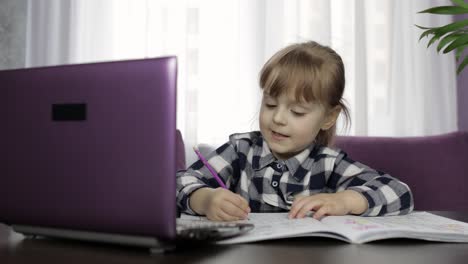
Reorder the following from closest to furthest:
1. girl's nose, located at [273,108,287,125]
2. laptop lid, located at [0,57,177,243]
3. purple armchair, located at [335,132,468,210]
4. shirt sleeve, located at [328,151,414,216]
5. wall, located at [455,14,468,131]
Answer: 1. laptop lid, located at [0,57,177,243]
2. shirt sleeve, located at [328,151,414,216]
3. girl's nose, located at [273,108,287,125]
4. purple armchair, located at [335,132,468,210]
5. wall, located at [455,14,468,131]

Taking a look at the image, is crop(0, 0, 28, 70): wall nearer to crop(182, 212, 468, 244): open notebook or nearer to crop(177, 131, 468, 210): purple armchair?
crop(177, 131, 468, 210): purple armchair

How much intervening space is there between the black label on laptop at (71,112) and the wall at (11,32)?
2.52 m

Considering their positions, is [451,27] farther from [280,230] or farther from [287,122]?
[280,230]

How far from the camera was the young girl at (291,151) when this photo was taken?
1173 millimetres

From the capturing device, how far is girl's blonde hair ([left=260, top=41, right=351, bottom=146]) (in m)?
1.19

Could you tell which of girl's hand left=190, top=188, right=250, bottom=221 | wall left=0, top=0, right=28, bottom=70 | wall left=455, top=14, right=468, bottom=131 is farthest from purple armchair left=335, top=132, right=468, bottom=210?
wall left=0, top=0, right=28, bottom=70

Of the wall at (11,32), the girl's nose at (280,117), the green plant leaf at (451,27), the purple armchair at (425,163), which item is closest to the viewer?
the girl's nose at (280,117)

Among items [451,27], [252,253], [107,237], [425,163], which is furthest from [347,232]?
[425,163]

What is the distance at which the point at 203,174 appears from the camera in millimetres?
1191

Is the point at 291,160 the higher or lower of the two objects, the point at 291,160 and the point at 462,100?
the lower

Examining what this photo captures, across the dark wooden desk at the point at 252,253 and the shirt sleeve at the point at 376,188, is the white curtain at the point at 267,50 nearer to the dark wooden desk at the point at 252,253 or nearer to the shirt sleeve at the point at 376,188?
the shirt sleeve at the point at 376,188

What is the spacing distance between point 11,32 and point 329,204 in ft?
8.27

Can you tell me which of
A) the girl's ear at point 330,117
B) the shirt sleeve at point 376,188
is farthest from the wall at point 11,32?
the shirt sleeve at point 376,188

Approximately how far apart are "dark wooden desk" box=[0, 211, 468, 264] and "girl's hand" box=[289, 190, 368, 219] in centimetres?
17
